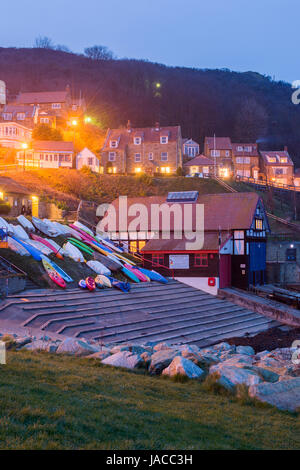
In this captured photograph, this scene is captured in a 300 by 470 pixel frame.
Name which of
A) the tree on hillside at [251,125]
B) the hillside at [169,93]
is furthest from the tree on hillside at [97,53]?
the tree on hillside at [251,125]

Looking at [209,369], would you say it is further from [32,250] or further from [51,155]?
[51,155]

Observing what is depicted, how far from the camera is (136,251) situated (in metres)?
35.8

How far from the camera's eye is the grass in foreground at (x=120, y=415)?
5359 mm

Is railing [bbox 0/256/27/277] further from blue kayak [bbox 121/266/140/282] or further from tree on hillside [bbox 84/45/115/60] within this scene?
tree on hillside [bbox 84/45/115/60]

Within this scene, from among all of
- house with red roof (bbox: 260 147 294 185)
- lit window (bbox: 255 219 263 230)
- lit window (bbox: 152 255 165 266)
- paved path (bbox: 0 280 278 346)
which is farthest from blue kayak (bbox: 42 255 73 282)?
house with red roof (bbox: 260 147 294 185)

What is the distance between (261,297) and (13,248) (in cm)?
1528

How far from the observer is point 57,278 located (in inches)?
825

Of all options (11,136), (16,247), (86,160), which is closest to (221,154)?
(86,160)

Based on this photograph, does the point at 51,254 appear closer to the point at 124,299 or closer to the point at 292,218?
the point at 124,299

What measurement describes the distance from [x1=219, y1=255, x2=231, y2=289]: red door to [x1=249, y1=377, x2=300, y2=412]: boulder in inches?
825

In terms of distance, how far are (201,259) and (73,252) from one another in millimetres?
8511

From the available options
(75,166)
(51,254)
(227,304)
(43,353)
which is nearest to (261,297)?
(227,304)

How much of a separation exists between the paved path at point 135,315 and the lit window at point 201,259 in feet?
11.6
